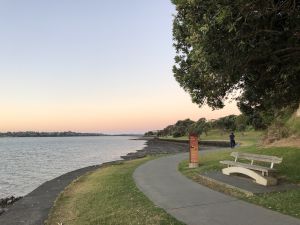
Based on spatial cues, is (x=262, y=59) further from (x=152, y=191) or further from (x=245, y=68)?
(x=152, y=191)

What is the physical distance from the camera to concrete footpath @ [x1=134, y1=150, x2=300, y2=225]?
365 inches

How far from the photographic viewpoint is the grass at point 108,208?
10.1m

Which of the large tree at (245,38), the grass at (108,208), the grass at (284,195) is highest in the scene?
the large tree at (245,38)

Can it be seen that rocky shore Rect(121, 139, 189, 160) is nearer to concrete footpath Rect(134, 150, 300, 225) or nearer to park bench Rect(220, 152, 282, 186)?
park bench Rect(220, 152, 282, 186)

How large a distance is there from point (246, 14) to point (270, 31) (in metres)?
1.19

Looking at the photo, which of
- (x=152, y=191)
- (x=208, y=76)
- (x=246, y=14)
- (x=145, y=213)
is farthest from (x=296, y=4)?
(x=152, y=191)

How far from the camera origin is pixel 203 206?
10.9 metres

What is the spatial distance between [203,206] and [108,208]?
2.63 m

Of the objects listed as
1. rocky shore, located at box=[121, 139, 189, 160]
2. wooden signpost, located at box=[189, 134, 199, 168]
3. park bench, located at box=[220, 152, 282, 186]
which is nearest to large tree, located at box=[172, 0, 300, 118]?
park bench, located at box=[220, 152, 282, 186]

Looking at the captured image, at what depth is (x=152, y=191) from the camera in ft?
45.3

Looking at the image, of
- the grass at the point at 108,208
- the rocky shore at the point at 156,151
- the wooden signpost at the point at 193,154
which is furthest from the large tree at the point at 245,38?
the rocky shore at the point at 156,151

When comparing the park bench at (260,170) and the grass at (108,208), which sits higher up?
the park bench at (260,170)

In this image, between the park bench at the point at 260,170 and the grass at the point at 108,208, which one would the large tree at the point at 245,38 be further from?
the grass at the point at 108,208

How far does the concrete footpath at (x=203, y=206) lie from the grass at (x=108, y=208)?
38 cm
